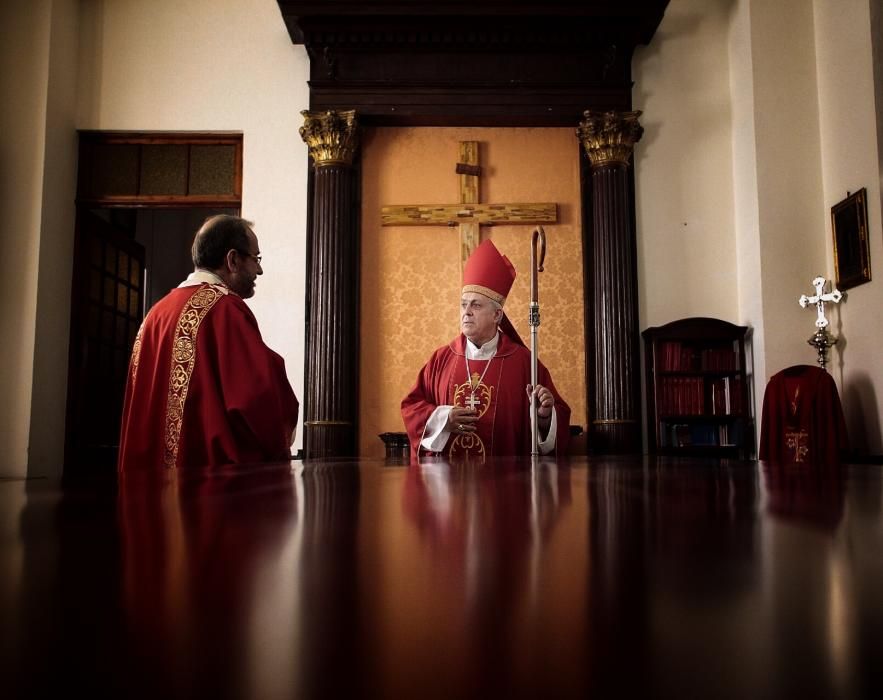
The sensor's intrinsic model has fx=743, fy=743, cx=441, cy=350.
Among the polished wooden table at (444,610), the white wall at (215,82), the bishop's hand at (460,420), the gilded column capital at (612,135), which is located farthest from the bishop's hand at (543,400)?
the white wall at (215,82)

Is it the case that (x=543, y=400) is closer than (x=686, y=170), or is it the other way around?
(x=543, y=400)

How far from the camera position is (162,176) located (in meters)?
6.15

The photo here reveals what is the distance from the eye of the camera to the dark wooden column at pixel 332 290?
558cm

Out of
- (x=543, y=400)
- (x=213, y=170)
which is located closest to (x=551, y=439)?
(x=543, y=400)

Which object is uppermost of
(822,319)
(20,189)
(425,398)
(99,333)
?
(20,189)

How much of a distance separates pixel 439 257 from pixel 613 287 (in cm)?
140

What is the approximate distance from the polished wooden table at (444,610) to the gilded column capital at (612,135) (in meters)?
5.90

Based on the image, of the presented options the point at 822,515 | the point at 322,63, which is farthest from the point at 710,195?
the point at 822,515

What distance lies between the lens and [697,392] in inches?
219

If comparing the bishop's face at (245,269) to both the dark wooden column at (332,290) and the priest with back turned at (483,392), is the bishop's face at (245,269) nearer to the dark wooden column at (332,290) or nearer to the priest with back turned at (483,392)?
the priest with back turned at (483,392)

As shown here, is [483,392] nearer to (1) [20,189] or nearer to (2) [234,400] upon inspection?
(2) [234,400]

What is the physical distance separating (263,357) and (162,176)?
408cm

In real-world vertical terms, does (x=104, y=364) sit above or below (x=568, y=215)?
below

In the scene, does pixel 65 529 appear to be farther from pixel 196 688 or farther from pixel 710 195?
pixel 710 195
